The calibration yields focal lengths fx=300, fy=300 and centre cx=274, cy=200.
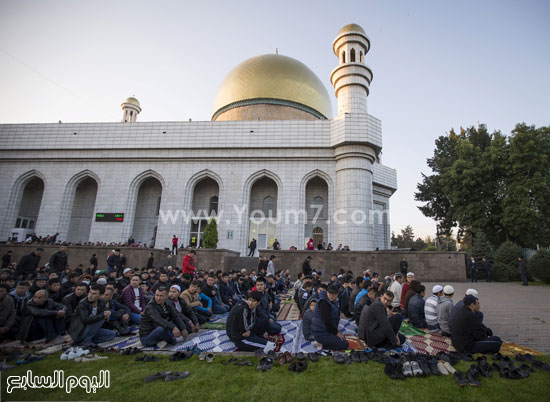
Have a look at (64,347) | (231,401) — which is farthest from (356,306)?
(64,347)

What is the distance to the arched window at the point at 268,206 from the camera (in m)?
24.3

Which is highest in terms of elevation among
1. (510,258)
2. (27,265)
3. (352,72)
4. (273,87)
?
(273,87)

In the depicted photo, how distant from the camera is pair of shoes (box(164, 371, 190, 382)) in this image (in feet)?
12.4

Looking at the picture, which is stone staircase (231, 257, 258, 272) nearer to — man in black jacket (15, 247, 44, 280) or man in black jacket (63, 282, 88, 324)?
man in black jacket (15, 247, 44, 280)

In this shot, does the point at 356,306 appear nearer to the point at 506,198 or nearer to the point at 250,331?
the point at 250,331

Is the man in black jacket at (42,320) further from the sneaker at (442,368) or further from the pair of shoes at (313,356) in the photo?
the sneaker at (442,368)

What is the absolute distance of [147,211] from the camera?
2558 centimetres

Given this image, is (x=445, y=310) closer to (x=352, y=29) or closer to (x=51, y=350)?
(x=51, y=350)

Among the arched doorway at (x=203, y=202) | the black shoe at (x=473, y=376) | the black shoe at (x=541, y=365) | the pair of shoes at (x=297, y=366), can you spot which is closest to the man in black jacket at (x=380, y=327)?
the black shoe at (x=473, y=376)

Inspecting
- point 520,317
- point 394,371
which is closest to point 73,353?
point 394,371

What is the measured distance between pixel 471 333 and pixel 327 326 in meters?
2.30

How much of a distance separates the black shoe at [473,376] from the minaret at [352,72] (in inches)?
828

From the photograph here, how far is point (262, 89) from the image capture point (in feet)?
91.7

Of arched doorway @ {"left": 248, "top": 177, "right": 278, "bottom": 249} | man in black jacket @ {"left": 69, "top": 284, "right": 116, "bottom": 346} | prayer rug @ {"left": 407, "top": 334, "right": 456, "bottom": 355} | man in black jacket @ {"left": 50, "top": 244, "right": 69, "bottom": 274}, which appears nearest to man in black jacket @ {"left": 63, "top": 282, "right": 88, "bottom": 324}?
man in black jacket @ {"left": 69, "top": 284, "right": 116, "bottom": 346}
